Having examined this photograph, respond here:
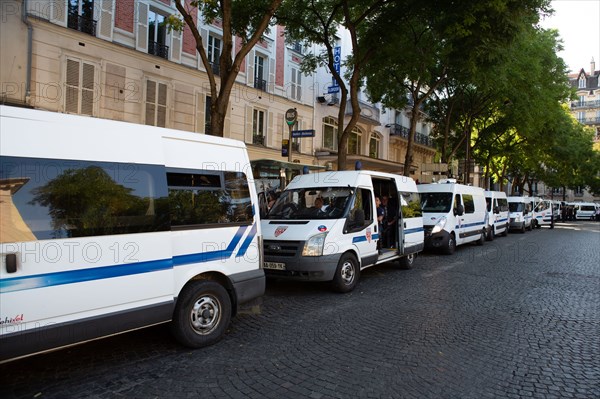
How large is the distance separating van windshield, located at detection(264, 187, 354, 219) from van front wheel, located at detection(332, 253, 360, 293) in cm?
82

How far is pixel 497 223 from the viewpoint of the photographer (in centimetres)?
2080

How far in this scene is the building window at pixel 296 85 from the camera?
25469mm

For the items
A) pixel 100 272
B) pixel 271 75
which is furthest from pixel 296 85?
pixel 100 272

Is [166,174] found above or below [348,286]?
above

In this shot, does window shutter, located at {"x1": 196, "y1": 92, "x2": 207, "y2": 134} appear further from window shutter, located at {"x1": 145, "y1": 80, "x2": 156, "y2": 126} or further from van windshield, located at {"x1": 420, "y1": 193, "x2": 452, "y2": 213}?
van windshield, located at {"x1": 420, "y1": 193, "x2": 452, "y2": 213}

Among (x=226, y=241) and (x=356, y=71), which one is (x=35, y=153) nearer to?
(x=226, y=241)

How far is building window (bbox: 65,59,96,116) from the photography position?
15062 mm

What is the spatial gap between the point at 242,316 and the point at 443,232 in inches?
355

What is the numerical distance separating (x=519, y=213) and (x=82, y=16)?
24.6 meters

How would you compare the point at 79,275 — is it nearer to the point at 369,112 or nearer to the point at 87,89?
the point at 87,89

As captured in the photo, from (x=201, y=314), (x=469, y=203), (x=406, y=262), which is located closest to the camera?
(x=201, y=314)

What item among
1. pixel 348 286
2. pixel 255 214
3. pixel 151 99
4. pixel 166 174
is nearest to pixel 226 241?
pixel 255 214

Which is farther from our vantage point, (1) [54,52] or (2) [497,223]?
(2) [497,223]

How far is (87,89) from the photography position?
1552 cm
